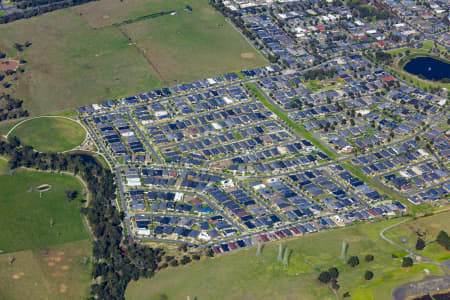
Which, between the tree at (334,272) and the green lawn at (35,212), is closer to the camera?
the tree at (334,272)

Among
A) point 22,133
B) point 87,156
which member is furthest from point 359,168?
point 22,133

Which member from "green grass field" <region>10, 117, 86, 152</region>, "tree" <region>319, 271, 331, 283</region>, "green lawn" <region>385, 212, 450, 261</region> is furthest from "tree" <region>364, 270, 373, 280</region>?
"green grass field" <region>10, 117, 86, 152</region>

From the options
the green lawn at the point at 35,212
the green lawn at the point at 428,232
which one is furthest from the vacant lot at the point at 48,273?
the green lawn at the point at 428,232

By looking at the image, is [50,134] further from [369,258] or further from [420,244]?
[420,244]

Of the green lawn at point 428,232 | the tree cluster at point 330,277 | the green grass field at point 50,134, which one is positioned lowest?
the green grass field at point 50,134

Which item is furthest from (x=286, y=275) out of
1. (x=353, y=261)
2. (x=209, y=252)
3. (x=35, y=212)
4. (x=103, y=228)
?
(x=35, y=212)

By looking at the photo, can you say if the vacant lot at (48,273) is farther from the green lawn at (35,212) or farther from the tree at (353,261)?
the tree at (353,261)

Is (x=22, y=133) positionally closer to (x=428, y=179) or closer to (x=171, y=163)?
(x=171, y=163)
